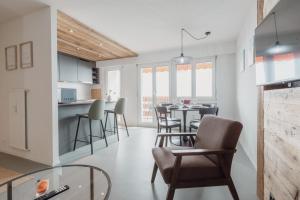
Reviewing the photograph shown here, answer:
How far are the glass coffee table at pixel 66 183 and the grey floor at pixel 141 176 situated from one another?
0.39 m

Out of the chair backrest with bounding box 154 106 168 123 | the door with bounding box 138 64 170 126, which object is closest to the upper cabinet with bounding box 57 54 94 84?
the door with bounding box 138 64 170 126

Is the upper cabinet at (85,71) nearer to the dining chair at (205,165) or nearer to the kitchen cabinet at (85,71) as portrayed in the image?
the kitchen cabinet at (85,71)

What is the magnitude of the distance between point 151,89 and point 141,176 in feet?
12.4

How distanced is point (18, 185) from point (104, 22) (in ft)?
9.69

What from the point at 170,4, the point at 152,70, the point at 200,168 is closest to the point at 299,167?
the point at 200,168

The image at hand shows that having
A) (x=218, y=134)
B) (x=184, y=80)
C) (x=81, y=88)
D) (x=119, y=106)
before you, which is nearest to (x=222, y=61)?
(x=184, y=80)

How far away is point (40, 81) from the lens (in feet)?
8.84

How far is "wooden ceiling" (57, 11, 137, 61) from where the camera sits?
3291mm

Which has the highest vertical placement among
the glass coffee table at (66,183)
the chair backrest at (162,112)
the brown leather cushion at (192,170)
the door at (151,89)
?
the door at (151,89)

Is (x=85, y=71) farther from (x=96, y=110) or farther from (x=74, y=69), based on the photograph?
(x=96, y=110)

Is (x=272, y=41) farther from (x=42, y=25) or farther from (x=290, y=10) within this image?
(x=42, y=25)

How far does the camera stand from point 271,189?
4.60ft

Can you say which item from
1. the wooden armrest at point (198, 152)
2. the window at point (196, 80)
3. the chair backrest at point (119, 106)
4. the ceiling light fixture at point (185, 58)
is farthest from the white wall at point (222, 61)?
the wooden armrest at point (198, 152)

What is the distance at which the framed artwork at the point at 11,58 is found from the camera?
118 inches
